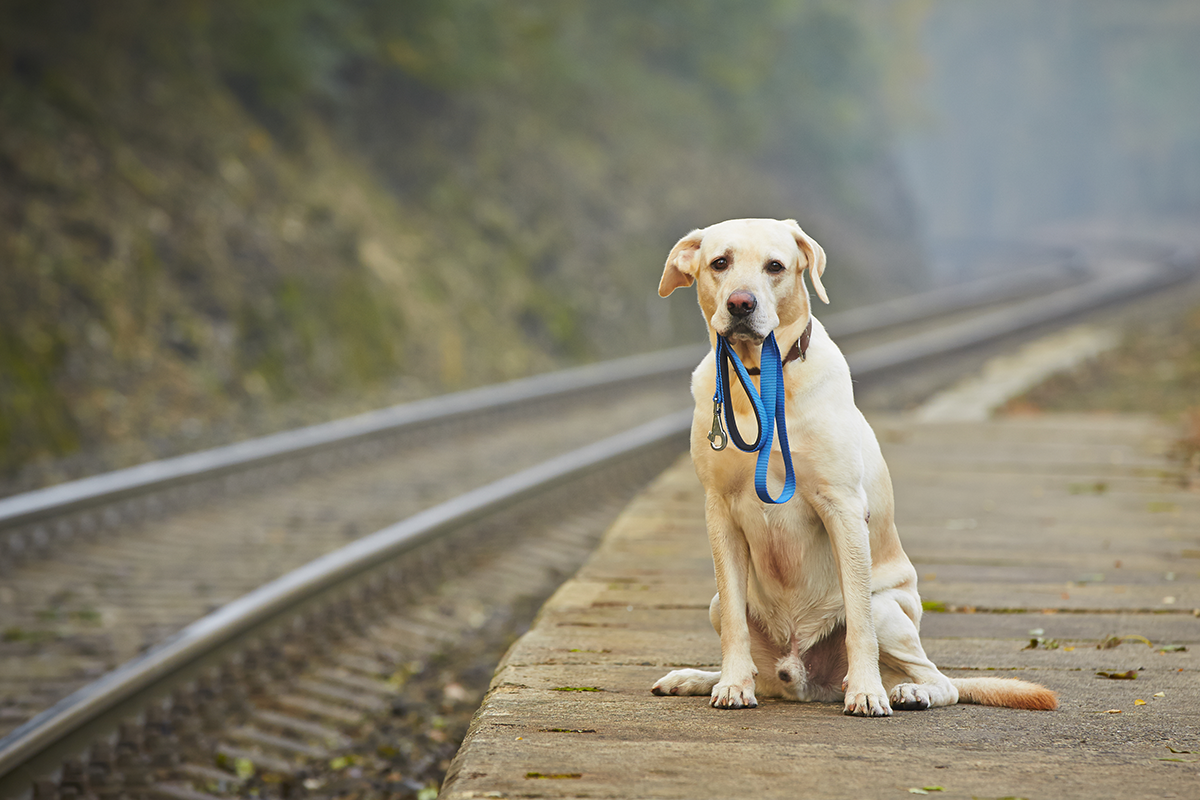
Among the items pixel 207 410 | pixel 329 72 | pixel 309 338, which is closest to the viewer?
pixel 207 410

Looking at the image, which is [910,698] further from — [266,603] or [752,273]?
[266,603]

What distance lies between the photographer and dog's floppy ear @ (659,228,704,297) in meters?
2.73

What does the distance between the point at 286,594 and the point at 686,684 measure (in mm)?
3103

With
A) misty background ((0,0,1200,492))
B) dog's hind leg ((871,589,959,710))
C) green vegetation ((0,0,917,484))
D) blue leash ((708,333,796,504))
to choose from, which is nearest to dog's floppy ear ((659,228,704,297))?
blue leash ((708,333,796,504))

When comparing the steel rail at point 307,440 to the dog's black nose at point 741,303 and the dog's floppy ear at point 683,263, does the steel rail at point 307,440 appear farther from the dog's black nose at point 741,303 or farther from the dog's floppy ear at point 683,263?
the dog's black nose at point 741,303

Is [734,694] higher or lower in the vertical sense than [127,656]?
lower

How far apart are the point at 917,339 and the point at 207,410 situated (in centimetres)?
1341

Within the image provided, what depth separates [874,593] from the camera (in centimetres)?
285

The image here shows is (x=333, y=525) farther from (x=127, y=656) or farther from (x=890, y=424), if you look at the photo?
(x=890, y=424)

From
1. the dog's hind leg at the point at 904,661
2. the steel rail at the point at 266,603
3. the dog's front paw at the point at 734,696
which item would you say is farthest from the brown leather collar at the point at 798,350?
the steel rail at the point at 266,603

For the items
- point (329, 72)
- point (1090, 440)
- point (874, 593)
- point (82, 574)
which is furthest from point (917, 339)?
point (874, 593)

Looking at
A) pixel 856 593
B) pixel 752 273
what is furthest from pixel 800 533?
pixel 752 273

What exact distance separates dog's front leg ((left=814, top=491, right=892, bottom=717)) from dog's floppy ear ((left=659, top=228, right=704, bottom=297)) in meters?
0.62

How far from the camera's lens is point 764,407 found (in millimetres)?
2645
